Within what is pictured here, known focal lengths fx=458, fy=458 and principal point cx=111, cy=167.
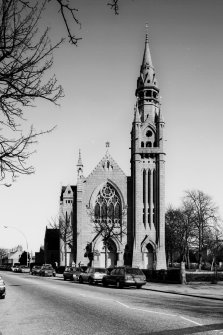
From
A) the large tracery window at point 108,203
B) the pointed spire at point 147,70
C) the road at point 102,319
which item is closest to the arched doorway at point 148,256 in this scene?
the large tracery window at point 108,203

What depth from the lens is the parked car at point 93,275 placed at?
116 feet

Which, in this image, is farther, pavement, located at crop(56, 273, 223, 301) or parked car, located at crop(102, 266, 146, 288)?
parked car, located at crop(102, 266, 146, 288)

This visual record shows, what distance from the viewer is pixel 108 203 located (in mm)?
65750

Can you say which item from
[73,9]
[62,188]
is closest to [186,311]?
[73,9]

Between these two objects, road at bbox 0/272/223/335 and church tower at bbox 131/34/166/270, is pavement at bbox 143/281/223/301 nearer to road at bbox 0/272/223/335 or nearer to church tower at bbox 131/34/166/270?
road at bbox 0/272/223/335

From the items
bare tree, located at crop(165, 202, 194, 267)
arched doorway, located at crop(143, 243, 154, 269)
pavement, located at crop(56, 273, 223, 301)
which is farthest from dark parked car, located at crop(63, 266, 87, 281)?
bare tree, located at crop(165, 202, 194, 267)

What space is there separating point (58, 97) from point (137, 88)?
62855mm

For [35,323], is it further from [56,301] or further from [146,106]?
[146,106]

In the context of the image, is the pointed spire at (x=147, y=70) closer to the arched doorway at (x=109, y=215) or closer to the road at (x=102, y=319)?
the arched doorway at (x=109, y=215)

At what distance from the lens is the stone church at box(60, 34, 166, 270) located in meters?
62.4

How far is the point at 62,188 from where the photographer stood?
7700 cm

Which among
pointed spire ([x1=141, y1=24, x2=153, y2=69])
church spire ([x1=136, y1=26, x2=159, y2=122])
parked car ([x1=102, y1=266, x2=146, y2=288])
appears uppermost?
pointed spire ([x1=141, y1=24, x2=153, y2=69])

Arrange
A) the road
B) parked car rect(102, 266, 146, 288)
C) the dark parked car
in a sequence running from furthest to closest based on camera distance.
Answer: the dark parked car → parked car rect(102, 266, 146, 288) → the road

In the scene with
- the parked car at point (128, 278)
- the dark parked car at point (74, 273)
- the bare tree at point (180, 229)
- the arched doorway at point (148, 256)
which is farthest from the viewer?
the bare tree at point (180, 229)
